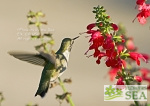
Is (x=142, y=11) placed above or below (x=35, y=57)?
above

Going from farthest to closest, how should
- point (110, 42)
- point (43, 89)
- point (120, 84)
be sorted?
point (43, 89) → point (120, 84) → point (110, 42)

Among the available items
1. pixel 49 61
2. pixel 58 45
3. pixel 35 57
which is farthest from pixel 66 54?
pixel 58 45

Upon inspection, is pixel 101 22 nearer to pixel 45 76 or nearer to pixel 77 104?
pixel 45 76

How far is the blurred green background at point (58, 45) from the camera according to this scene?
387 inches

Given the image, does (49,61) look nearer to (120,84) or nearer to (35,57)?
(35,57)

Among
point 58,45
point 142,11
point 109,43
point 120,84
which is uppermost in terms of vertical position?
point 58,45

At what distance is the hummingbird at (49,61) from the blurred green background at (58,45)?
12.9ft

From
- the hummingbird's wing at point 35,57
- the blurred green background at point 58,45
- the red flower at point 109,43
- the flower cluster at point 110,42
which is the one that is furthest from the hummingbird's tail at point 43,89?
the blurred green background at point 58,45

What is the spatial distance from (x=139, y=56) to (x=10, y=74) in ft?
25.7

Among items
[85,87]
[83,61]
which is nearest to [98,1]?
[83,61]

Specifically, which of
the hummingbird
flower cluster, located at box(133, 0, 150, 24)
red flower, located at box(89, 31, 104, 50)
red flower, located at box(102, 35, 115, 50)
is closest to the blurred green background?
the hummingbird

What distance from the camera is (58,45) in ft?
40.2

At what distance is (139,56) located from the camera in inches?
147

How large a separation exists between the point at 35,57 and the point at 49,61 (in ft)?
0.45
